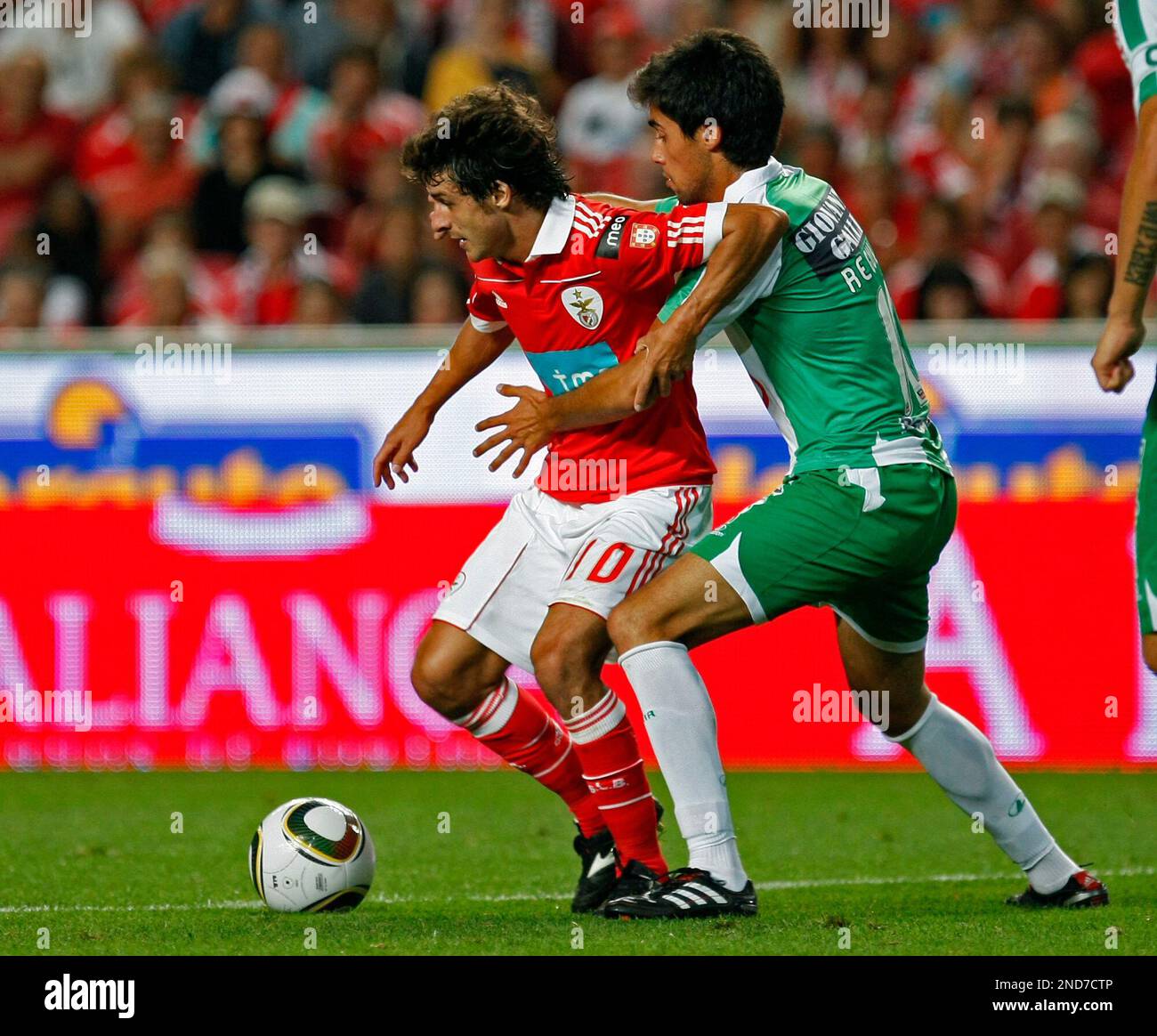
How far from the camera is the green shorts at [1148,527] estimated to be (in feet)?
13.5

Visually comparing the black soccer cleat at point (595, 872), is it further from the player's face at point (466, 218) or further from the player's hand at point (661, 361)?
the player's face at point (466, 218)

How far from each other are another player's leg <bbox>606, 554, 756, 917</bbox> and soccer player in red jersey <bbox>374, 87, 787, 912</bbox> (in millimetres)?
228

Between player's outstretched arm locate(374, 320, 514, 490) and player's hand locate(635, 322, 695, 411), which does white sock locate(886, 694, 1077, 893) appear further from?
player's outstretched arm locate(374, 320, 514, 490)

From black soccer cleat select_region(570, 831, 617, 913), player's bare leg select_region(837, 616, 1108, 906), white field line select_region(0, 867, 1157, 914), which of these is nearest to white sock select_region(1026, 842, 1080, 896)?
player's bare leg select_region(837, 616, 1108, 906)

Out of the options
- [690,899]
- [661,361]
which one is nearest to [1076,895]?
[690,899]

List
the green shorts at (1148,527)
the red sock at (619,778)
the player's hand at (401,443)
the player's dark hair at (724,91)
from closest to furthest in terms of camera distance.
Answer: the green shorts at (1148,527)
the player's dark hair at (724,91)
the red sock at (619,778)
the player's hand at (401,443)

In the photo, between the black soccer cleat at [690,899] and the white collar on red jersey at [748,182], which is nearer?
the black soccer cleat at [690,899]

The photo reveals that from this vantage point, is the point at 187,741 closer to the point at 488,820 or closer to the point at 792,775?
the point at 488,820

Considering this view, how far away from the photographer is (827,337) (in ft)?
16.6

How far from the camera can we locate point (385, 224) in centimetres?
1111

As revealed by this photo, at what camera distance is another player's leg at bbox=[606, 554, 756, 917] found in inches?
194

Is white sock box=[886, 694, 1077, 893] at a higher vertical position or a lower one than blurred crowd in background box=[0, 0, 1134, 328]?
lower

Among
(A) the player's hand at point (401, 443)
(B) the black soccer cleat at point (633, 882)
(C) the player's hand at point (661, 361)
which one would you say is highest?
(C) the player's hand at point (661, 361)

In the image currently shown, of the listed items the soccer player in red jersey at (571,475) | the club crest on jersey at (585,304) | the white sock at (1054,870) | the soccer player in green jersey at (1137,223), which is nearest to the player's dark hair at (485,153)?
the soccer player in red jersey at (571,475)
